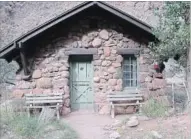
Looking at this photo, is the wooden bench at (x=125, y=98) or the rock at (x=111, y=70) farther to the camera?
the rock at (x=111, y=70)

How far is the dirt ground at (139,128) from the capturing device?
7322 mm

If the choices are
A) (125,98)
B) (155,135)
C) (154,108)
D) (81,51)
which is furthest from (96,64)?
(155,135)

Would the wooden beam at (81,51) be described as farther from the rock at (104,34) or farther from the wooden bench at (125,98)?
the wooden bench at (125,98)

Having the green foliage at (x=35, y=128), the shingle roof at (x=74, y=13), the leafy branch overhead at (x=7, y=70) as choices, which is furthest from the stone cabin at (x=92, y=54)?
the leafy branch overhead at (x=7, y=70)

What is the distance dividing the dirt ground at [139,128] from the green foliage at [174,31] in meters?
2.05

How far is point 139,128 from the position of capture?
7977 mm

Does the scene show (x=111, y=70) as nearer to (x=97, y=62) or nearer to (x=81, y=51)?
(x=97, y=62)

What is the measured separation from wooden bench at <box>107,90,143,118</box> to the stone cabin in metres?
0.39

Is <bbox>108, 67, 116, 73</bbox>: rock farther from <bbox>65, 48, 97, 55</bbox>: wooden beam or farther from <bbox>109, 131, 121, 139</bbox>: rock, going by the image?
<bbox>109, 131, 121, 139</bbox>: rock

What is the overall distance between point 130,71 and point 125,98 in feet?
4.36

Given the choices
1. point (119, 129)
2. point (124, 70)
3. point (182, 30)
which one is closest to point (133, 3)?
point (124, 70)

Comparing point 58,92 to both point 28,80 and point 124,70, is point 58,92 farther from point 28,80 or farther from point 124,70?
point 124,70

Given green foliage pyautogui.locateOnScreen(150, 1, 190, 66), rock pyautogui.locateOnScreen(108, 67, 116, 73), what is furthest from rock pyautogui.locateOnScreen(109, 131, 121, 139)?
rock pyautogui.locateOnScreen(108, 67, 116, 73)

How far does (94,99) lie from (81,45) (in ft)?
6.45
